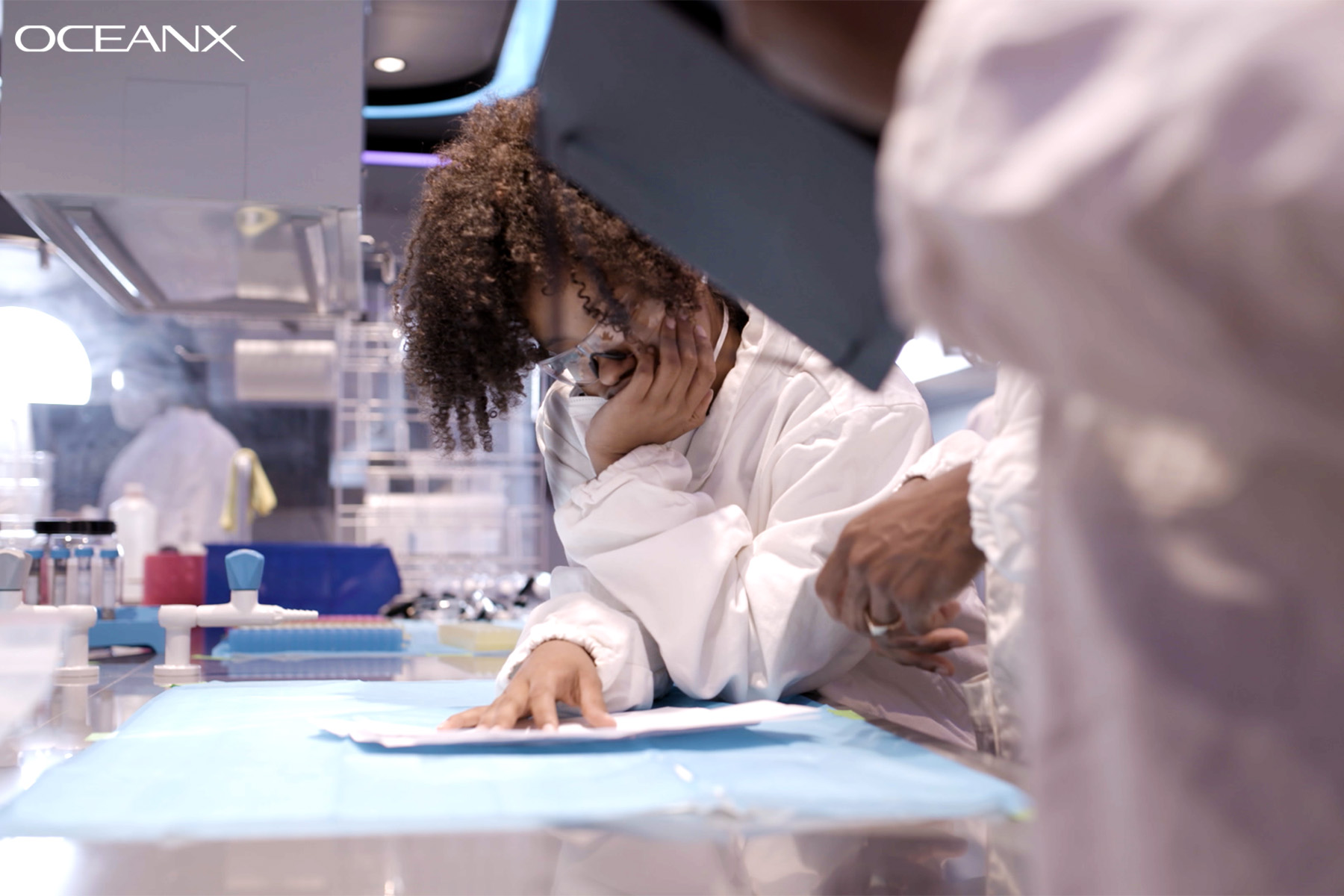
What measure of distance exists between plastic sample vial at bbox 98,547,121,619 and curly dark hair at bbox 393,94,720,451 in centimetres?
83

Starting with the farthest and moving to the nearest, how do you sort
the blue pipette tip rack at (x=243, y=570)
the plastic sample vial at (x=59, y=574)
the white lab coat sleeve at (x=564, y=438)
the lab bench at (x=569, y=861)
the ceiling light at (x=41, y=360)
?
1. the ceiling light at (x=41, y=360)
2. the plastic sample vial at (x=59, y=574)
3. the blue pipette tip rack at (x=243, y=570)
4. the white lab coat sleeve at (x=564, y=438)
5. the lab bench at (x=569, y=861)

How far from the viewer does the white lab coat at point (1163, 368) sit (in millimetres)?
176

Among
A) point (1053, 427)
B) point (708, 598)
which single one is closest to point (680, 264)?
point (708, 598)

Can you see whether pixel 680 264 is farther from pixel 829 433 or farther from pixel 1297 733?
pixel 1297 733

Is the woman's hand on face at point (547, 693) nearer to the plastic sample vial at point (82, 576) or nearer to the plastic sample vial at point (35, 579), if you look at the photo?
the plastic sample vial at point (35, 579)

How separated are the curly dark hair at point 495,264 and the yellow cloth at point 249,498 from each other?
3.63 meters

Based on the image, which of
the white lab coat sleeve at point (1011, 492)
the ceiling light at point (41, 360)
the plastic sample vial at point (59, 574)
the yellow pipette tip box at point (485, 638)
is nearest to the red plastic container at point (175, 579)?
the plastic sample vial at point (59, 574)

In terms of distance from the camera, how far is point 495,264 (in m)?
1.08

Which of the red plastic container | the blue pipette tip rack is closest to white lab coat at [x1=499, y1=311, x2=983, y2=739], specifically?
the blue pipette tip rack

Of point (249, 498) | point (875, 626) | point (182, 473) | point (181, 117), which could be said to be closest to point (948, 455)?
point (875, 626)

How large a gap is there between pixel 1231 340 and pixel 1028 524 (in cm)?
30

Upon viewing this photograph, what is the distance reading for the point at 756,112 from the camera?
44 cm

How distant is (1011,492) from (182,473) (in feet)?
15.9

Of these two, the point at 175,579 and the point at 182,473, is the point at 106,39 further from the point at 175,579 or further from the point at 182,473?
the point at 182,473
